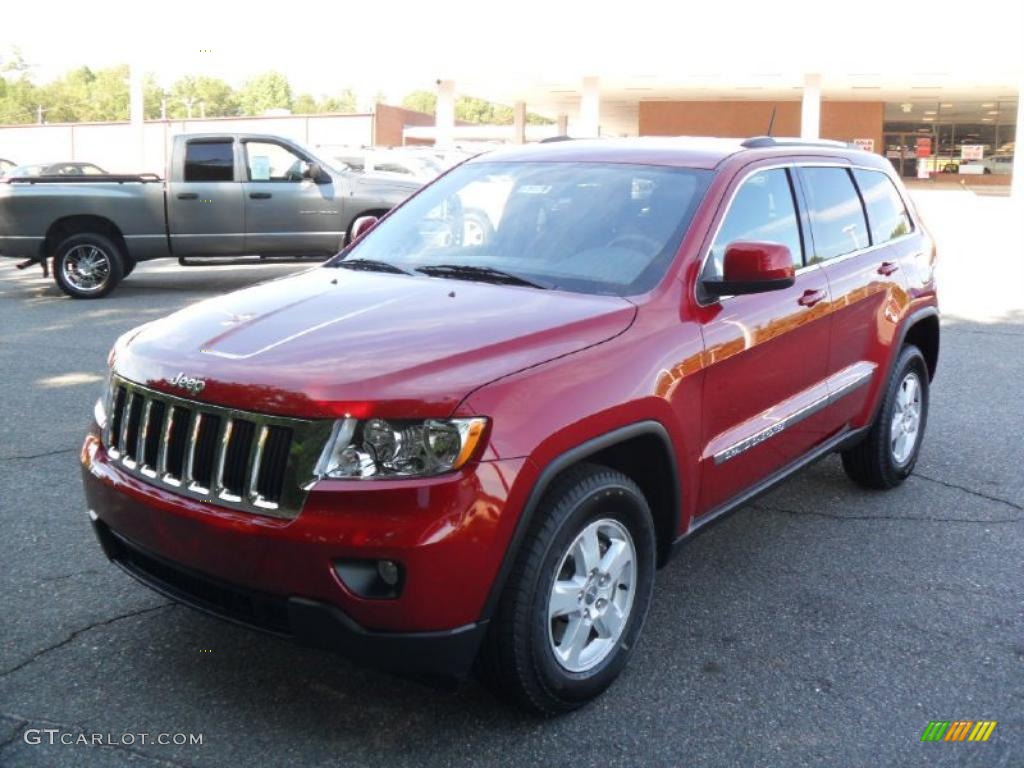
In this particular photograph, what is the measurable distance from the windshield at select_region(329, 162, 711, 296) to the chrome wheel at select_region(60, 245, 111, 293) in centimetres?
925

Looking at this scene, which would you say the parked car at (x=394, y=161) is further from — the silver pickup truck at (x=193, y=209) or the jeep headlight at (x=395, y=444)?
the jeep headlight at (x=395, y=444)

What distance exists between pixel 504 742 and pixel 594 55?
1457 inches

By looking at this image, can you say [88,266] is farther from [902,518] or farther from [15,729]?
[15,729]

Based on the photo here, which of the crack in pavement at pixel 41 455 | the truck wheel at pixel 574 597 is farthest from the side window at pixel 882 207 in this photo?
the crack in pavement at pixel 41 455

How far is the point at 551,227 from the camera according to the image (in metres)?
4.45

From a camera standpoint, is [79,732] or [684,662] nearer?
[79,732]

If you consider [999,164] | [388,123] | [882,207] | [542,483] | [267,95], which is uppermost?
[267,95]

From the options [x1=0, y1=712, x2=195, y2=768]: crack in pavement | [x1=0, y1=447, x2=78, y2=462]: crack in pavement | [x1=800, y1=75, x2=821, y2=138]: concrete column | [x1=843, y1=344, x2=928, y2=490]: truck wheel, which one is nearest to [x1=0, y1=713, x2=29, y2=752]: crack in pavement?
[x1=0, y1=712, x2=195, y2=768]: crack in pavement

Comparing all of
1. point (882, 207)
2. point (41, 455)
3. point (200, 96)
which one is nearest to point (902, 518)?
point (882, 207)

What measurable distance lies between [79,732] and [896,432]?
13.9 ft

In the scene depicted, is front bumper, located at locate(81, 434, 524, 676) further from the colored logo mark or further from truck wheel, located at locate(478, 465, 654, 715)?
the colored logo mark

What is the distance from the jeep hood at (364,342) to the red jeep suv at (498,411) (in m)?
0.01

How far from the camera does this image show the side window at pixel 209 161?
44.8ft

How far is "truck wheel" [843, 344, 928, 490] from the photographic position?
18.6 feet
